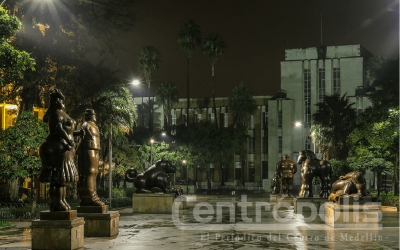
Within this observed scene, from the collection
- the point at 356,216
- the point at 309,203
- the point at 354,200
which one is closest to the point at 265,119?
the point at 309,203

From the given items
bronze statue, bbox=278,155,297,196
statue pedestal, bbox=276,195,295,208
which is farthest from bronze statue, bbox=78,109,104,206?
statue pedestal, bbox=276,195,295,208

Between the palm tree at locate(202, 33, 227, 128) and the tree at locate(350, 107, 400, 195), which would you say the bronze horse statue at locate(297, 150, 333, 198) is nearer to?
the tree at locate(350, 107, 400, 195)

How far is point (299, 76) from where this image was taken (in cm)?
6581

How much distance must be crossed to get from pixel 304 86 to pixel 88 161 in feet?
186

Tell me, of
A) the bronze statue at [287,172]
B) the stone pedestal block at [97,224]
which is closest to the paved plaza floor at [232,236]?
the stone pedestal block at [97,224]

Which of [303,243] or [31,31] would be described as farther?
[31,31]

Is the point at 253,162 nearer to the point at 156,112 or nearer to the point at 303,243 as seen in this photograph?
the point at 156,112

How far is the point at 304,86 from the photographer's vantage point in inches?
2596

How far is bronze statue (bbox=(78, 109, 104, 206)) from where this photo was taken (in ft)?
40.9

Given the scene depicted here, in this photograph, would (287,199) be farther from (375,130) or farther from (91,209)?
(91,209)

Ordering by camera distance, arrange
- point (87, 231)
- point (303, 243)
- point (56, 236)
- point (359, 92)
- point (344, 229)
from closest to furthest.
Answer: point (56, 236), point (303, 243), point (87, 231), point (344, 229), point (359, 92)

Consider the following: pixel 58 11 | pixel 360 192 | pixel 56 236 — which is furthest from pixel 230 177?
pixel 56 236

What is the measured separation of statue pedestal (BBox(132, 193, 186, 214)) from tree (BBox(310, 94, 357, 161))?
24.1 meters

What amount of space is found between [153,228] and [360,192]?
6.77 meters
